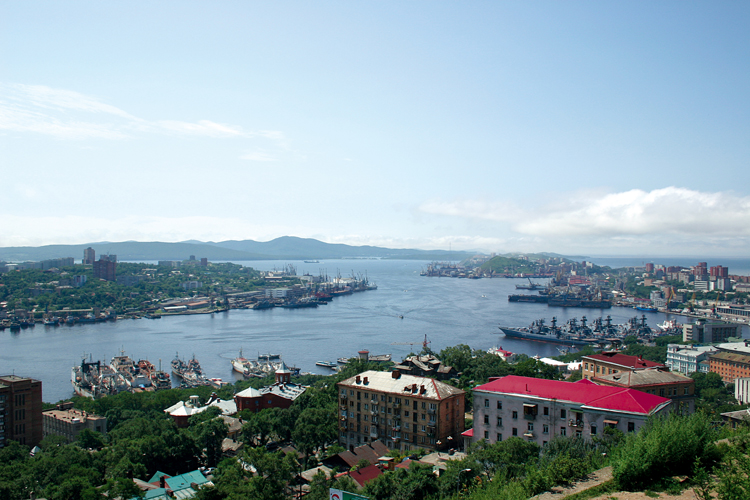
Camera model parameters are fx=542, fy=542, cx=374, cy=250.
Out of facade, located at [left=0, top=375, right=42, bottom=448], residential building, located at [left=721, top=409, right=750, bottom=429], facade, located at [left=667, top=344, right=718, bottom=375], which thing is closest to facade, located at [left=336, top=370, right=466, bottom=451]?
residential building, located at [left=721, top=409, right=750, bottom=429]

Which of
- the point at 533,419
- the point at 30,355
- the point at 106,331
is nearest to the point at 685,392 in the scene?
the point at 533,419

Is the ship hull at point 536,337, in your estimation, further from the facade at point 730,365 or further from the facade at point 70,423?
the facade at point 70,423

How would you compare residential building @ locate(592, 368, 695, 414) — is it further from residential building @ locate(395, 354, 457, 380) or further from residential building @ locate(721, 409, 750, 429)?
residential building @ locate(395, 354, 457, 380)

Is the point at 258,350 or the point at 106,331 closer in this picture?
the point at 258,350

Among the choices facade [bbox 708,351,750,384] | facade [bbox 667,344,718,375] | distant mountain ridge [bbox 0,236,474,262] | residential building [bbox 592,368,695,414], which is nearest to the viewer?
residential building [bbox 592,368,695,414]

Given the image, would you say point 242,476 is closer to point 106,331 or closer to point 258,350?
point 258,350

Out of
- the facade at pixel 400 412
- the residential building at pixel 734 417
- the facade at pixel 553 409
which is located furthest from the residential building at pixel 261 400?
the residential building at pixel 734 417
